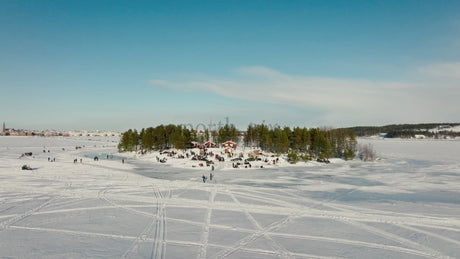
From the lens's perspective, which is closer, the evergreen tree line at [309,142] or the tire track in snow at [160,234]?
the tire track in snow at [160,234]

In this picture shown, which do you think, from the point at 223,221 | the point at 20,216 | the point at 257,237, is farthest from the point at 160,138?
the point at 257,237

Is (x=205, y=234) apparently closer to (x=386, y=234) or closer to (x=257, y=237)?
(x=257, y=237)

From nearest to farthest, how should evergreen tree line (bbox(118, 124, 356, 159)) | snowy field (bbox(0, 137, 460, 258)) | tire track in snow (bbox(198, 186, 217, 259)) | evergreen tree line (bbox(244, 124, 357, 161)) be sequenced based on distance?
tire track in snow (bbox(198, 186, 217, 259))
snowy field (bbox(0, 137, 460, 258))
evergreen tree line (bbox(244, 124, 357, 161))
evergreen tree line (bbox(118, 124, 356, 159))

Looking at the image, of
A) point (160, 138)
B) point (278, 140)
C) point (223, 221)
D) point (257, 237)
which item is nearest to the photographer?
point (257, 237)

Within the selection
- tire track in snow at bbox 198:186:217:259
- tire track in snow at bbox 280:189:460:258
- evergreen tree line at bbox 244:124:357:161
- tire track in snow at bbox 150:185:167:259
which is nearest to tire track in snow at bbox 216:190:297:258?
tire track in snow at bbox 198:186:217:259

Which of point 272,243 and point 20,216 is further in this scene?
point 20,216

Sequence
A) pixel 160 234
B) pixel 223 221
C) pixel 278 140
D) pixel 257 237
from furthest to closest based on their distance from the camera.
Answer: pixel 278 140 → pixel 223 221 → pixel 160 234 → pixel 257 237

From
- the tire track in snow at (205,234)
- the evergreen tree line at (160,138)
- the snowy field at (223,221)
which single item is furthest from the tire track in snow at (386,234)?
the evergreen tree line at (160,138)

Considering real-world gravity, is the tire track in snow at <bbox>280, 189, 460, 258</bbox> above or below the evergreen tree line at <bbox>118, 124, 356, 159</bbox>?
below

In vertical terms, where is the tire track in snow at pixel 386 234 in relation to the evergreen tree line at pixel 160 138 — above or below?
below

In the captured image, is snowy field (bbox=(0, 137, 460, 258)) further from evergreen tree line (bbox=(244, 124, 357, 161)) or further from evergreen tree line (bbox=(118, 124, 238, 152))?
evergreen tree line (bbox=(118, 124, 238, 152))

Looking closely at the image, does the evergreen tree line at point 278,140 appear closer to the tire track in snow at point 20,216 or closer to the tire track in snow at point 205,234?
the tire track in snow at point 205,234
